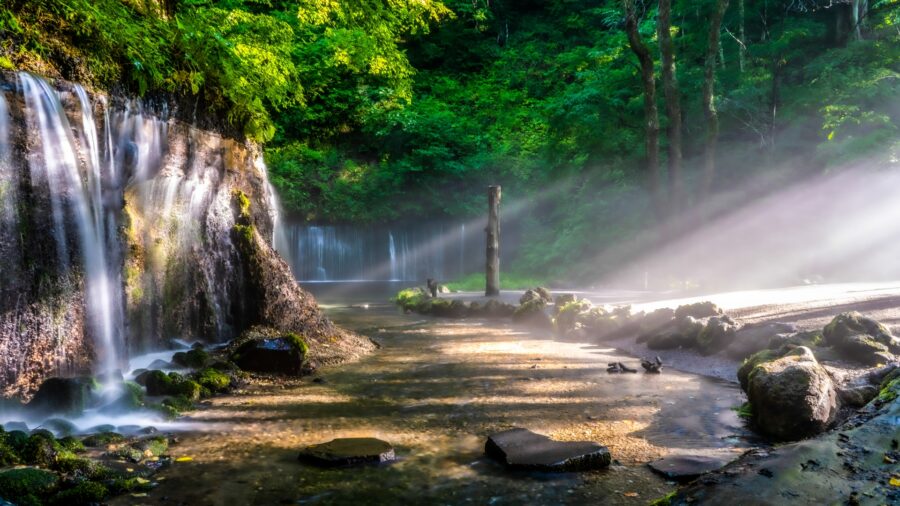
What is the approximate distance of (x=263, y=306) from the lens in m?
9.89

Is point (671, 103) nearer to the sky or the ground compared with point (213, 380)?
nearer to the sky

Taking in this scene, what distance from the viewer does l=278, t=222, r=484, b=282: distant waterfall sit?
2708cm

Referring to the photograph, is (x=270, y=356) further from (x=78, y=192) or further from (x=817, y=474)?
(x=817, y=474)

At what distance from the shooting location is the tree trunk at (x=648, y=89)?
1594 cm

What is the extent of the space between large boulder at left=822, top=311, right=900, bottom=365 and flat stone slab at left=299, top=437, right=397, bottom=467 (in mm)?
5330

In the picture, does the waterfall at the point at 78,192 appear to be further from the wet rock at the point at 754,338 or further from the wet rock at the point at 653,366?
the wet rock at the point at 754,338

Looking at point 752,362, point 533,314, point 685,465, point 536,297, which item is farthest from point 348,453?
point 536,297

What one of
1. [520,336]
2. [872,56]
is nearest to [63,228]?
[520,336]

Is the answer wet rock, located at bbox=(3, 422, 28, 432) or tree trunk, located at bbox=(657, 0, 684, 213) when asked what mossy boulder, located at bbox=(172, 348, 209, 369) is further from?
tree trunk, located at bbox=(657, 0, 684, 213)

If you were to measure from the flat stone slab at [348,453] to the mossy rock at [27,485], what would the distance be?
166cm

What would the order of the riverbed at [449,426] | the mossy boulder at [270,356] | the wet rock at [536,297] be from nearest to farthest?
the riverbed at [449,426] < the mossy boulder at [270,356] < the wet rock at [536,297]

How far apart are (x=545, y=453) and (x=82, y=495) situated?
316cm

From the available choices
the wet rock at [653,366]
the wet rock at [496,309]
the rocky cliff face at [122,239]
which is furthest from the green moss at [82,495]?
the wet rock at [496,309]

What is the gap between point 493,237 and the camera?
17.1 m
